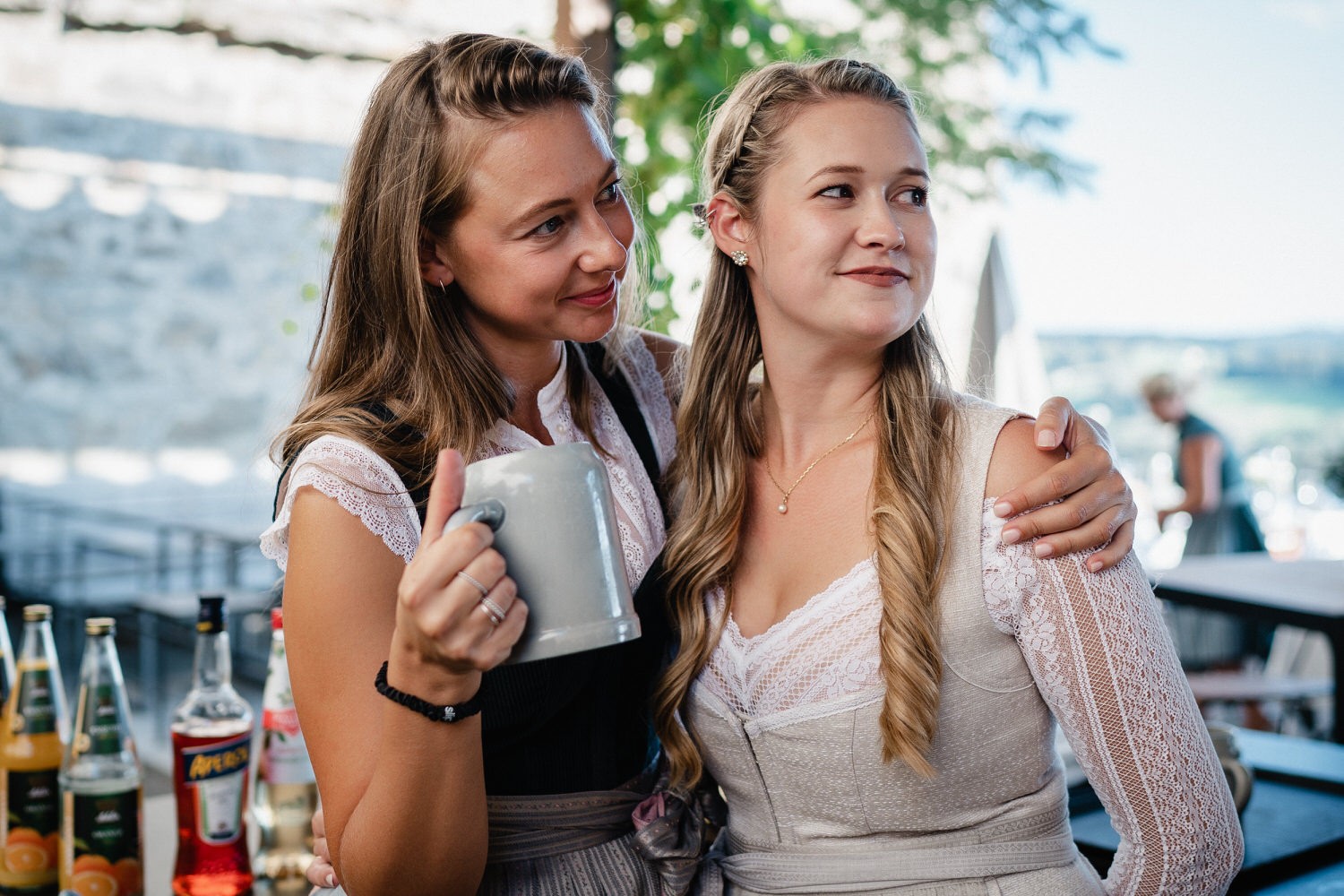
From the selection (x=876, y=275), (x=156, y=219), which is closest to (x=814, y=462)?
(x=876, y=275)

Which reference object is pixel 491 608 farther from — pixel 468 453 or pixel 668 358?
pixel 668 358

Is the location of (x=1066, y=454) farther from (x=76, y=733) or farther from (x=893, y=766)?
(x=76, y=733)

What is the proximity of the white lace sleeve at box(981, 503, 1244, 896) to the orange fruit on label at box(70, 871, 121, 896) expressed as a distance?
101 centimetres

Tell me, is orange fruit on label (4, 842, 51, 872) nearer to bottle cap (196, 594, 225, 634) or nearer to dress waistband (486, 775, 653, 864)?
bottle cap (196, 594, 225, 634)

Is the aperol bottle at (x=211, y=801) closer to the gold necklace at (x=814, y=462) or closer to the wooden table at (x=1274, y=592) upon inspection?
the gold necklace at (x=814, y=462)

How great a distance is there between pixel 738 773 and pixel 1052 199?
6415 millimetres

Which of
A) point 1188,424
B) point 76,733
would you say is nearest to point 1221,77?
point 1188,424

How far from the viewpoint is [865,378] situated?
4.74ft

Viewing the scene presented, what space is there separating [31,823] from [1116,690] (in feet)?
4.03

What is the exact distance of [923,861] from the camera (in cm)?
123

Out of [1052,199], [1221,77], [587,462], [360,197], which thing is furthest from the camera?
[1221,77]

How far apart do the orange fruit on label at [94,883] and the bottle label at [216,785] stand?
0.33 feet

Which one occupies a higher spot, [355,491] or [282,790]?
[355,491]

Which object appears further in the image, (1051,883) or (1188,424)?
(1188,424)
